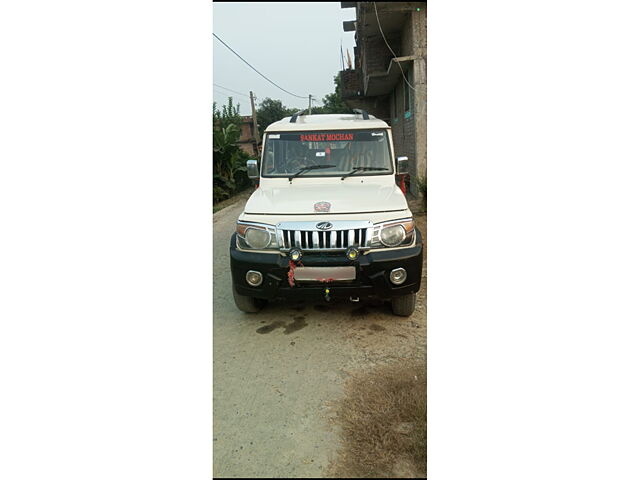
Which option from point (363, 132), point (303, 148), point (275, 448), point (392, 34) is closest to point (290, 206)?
point (303, 148)

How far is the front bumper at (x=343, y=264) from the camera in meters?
2.97

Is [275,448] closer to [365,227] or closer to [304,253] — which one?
[304,253]

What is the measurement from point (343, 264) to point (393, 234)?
1.60 feet

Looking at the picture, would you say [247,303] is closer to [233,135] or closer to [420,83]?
[233,135]

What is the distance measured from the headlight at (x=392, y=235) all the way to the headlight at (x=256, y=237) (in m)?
0.86

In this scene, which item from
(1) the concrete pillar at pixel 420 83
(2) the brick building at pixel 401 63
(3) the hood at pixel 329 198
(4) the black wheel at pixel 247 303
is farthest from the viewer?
(2) the brick building at pixel 401 63

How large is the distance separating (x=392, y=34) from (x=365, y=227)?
264 inches

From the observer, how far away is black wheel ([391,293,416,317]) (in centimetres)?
340

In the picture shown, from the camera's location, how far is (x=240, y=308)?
357cm

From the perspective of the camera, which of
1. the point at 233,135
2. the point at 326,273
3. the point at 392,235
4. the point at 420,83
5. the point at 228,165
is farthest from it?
the point at 228,165

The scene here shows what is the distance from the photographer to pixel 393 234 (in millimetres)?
3094

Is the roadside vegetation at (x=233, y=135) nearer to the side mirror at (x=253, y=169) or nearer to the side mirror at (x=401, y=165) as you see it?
the side mirror at (x=253, y=169)

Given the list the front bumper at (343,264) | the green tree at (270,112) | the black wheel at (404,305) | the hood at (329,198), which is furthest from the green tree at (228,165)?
the black wheel at (404,305)

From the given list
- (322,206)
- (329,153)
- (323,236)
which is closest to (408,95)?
(329,153)
